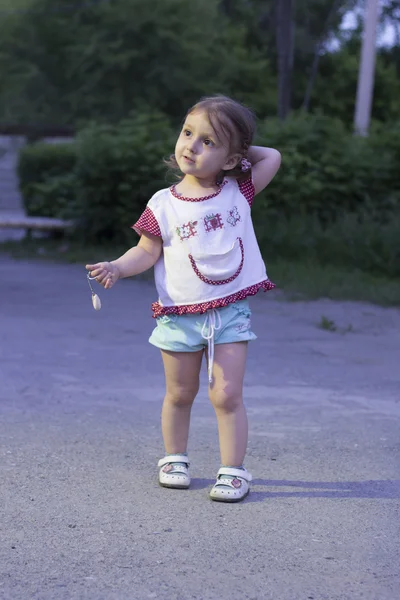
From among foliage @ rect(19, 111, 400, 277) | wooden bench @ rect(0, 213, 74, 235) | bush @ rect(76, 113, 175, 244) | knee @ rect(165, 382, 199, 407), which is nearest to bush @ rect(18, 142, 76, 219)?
wooden bench @ rect(0, 213, 74, 235)

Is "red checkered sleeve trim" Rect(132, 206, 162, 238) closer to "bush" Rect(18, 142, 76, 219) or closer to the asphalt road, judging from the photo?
the asphalt road

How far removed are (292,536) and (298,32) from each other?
3769 centimetres

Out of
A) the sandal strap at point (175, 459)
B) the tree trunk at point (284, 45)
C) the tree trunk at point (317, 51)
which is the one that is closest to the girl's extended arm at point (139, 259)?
the sandal strap at point (175, 459)

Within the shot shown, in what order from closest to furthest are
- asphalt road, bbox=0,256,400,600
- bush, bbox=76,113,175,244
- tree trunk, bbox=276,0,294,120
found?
asphalt road, bbox=0,256,400,600, bush, bbox=76,113,175,244, tree trunk, bbox=276,0,294,120

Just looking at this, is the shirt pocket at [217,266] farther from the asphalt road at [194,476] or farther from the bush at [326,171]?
the bush at [326,171]

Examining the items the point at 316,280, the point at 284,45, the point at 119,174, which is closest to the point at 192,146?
the point at 316,280

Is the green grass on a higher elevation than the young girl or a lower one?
lower

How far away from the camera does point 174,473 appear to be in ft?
14.5

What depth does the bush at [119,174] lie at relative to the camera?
13.2 metres

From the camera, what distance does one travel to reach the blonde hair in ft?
13.8

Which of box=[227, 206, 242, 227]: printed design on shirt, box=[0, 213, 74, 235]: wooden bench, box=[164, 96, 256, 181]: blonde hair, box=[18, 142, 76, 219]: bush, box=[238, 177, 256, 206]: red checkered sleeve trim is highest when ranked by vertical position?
box=[164, 96, 256, 181]: blonde hair

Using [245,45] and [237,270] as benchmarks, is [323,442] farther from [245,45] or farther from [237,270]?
[245,45]

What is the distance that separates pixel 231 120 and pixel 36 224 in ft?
37.3

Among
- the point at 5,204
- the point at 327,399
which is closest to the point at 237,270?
the point at 327,399
